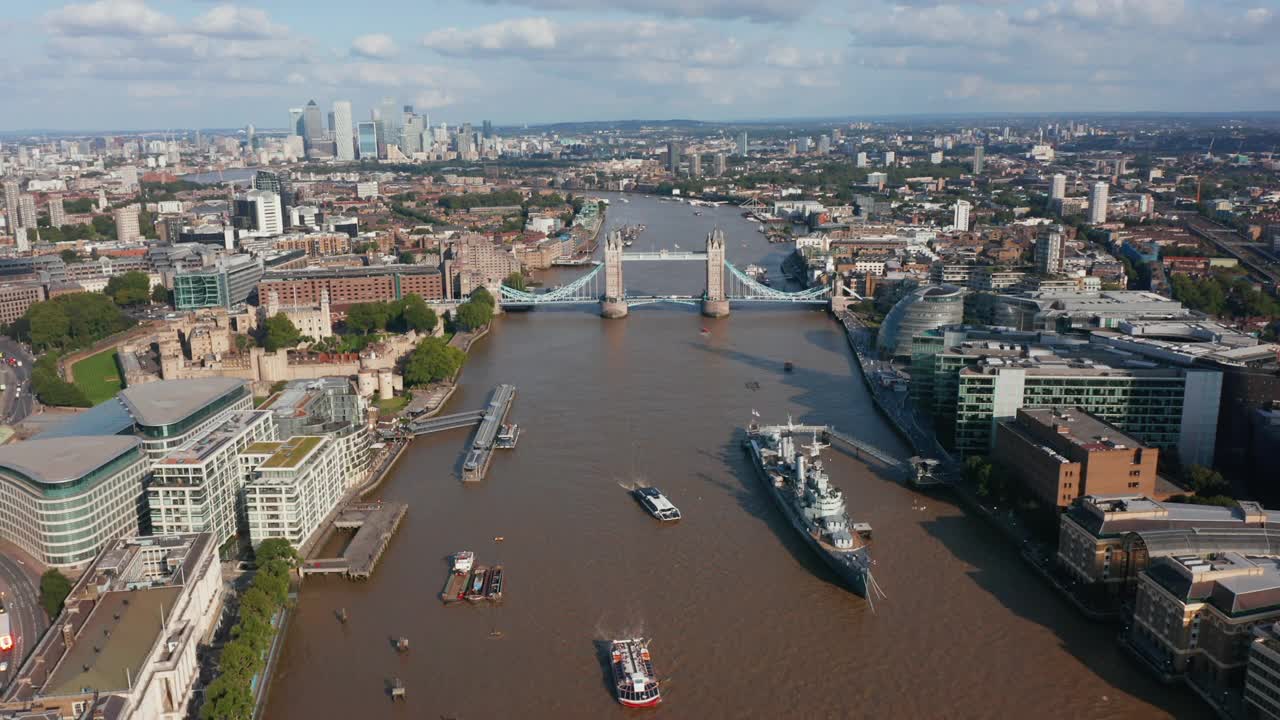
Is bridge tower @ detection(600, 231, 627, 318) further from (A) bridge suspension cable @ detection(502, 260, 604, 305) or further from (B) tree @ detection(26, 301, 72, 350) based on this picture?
(B) tree @ detection(26, 301, 72, 350)

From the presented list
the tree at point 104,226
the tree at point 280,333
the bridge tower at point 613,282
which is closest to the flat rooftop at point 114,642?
the tree at point 280,333

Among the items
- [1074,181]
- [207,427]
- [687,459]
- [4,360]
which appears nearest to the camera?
[207,427]

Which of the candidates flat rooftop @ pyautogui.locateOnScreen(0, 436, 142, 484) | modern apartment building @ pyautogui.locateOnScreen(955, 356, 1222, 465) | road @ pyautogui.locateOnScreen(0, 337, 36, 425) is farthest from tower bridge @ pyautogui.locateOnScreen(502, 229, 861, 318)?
flat rooftop @ pyautogui.locateOnScreen(0, 436, 142, 484)

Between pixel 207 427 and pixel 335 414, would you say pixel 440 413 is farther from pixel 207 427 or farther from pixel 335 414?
pixel 207 427

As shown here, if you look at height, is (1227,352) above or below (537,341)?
above

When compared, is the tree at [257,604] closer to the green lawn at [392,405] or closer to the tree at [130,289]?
the green lawn at [392,405]

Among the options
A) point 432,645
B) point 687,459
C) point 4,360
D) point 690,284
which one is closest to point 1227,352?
point 687,459

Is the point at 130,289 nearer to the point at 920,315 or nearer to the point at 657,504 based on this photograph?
the point at 920,315
